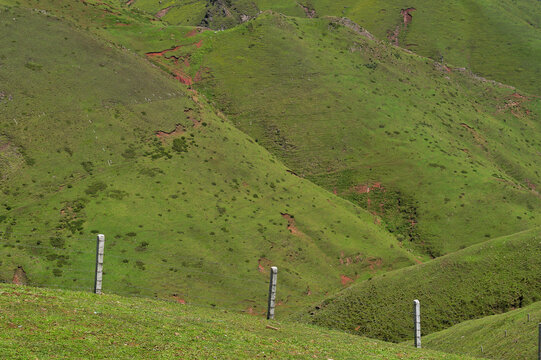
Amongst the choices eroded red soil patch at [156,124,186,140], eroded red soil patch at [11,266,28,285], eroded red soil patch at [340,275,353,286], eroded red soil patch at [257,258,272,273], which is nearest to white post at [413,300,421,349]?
eroded red soil patch at [257,258,272,273]

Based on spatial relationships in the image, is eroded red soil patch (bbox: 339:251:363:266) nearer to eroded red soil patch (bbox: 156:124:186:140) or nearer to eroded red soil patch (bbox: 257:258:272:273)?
eroded red soil patch (bbox: 257:258:272:273)

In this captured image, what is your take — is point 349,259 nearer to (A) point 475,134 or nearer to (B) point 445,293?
(B) point 445,293

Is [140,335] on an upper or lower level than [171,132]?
lower

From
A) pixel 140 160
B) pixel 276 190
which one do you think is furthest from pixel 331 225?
pixel 140 160

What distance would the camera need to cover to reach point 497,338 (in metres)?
28.1

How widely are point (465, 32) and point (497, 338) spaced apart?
180973 millimetres

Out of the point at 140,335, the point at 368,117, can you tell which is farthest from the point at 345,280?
the point at 140,335

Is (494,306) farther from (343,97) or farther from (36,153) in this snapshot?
(343,97)

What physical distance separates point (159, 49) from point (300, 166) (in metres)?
44.8

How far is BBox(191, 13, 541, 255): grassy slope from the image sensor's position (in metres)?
83.5

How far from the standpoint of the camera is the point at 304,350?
18562 mm

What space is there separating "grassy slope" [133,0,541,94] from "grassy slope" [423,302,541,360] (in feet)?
497

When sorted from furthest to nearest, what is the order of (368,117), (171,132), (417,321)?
(368,117), (171,132), (417,321)

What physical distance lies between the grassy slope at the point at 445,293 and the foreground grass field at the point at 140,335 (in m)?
19.1
